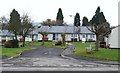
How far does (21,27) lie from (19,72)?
46279 millimetres

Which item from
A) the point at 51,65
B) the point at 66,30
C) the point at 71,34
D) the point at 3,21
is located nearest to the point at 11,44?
the point at 51,65

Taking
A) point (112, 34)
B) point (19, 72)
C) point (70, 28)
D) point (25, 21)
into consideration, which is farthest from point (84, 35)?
point (19, 72)

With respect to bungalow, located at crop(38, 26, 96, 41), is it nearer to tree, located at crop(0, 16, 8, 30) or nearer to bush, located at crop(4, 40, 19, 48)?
tree, located at crop(0, 16, 8, 30)

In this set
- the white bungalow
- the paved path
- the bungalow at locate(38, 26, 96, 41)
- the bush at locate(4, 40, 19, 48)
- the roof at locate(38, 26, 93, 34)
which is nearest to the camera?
the paved path

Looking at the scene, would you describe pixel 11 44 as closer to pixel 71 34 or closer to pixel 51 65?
pixel 51 65

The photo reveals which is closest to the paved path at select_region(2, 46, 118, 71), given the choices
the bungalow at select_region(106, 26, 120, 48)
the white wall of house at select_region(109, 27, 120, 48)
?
the bungalow at select_region(106, 26, 120, 48)

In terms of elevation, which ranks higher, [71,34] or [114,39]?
[71,34]

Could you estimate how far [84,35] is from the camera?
9544cm

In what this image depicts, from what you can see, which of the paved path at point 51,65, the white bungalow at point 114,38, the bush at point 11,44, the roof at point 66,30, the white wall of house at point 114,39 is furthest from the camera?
the roof at point 66,30

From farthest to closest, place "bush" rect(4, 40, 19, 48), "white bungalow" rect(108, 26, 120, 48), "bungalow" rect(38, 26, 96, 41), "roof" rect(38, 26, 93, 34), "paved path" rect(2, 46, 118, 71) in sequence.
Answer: "roof" rect(38, 26, 93, 34)
"bungalow" rect(38, 26, 96, 41)
"bush" rect(4, 40, 19, 48)
"white bungalow" rect(108, 26, 120, 48)
"paved path" rect(2, 46, 118, 71)

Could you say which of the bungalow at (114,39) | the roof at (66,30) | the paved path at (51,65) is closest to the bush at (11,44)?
the bungalow at (114,39)

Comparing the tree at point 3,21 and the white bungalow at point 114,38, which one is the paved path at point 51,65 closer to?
the white bungalow at point 114,38

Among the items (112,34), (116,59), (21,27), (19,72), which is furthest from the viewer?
(21,27)

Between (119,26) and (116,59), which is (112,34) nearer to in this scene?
(119,26)
